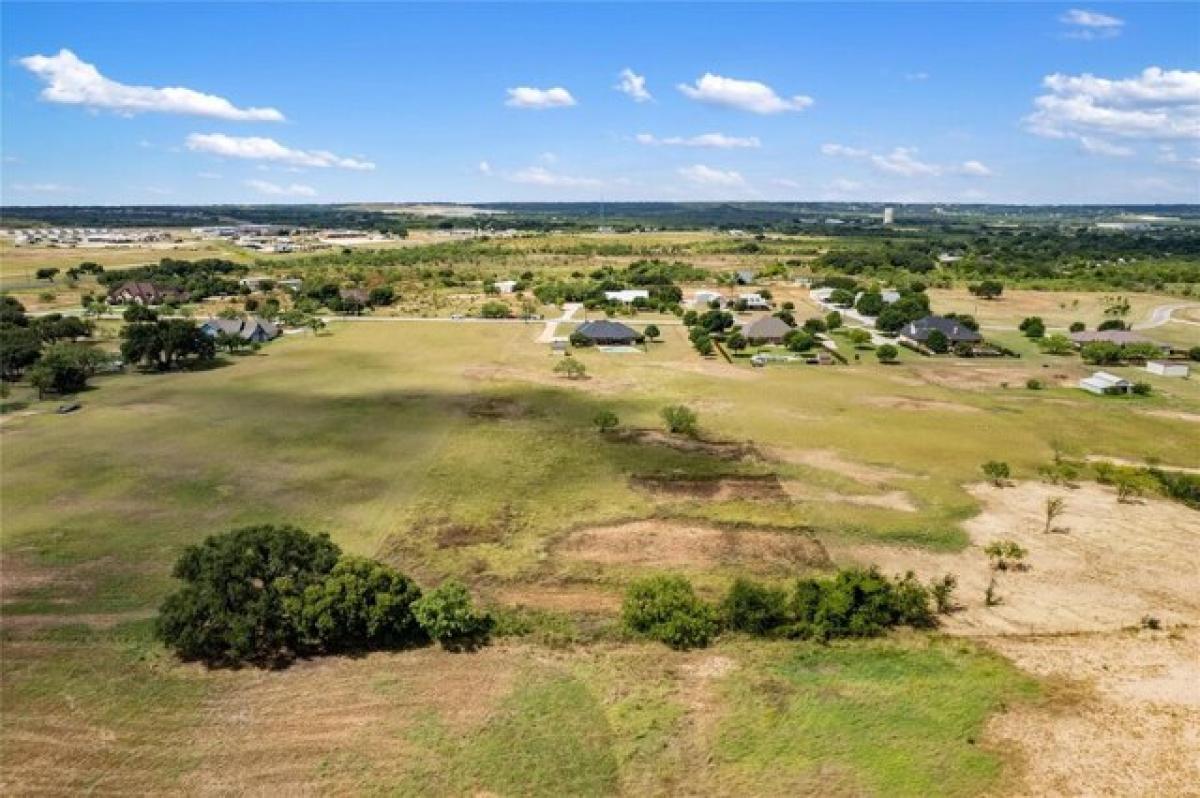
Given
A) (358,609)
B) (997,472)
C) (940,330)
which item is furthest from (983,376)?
(358,609)

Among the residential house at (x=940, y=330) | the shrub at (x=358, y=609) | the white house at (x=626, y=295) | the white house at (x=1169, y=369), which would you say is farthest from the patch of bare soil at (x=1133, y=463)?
the white house at (x=626, y=295)

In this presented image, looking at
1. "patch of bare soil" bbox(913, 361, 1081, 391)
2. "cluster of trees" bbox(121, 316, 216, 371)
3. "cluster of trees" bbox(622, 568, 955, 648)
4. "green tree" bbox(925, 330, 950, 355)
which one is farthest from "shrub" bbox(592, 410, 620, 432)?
"green tree" bbox(925, 330, 950, 355)

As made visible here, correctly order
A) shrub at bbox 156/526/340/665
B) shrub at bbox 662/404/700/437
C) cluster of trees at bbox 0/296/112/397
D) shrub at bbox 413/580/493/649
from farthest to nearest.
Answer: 1. cluster of trees at bbox 0/296/112/397
2. shrub at bbox 662/404/700/437
3. shrub at bbox 413/580/493/649
4. shrub at bbox 156/526/340/665

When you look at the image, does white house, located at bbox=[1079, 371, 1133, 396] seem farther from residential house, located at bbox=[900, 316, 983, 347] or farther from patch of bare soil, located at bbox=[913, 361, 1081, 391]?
residential house, located at bbox=[900, 316, 983, 347]

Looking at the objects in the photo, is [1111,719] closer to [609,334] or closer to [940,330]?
[609,334]

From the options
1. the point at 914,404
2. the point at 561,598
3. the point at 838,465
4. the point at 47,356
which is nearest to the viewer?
the point at 561,598


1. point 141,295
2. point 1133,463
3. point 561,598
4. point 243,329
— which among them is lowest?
point 561,598

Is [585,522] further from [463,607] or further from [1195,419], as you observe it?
[1195,419]
